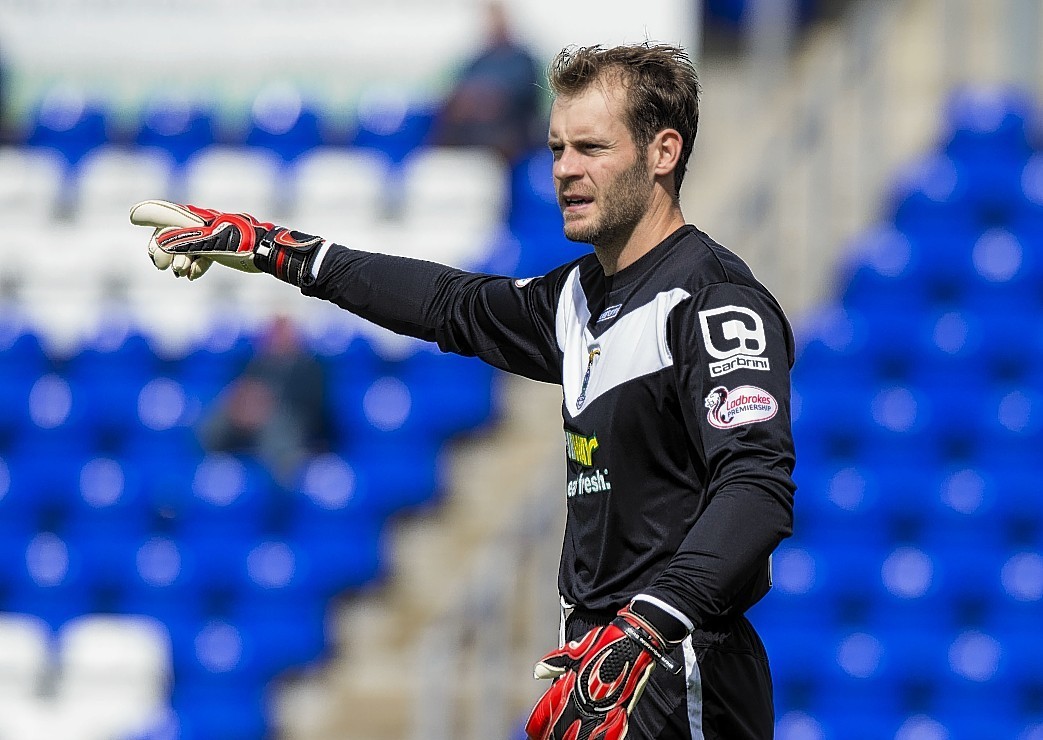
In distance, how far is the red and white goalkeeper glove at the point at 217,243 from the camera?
329 centimetres

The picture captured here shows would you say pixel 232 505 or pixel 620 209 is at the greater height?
pixel 620 209

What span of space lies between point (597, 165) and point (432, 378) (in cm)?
575

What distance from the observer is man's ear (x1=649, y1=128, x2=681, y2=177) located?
294cm

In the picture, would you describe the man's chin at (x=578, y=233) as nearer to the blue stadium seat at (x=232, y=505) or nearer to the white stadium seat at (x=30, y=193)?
the blue stadium seat at (x=232, y=505)

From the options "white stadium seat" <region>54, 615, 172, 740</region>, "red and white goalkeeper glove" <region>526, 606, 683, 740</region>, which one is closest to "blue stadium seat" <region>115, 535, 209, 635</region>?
"white stadium seat" <region>54, 615, 172, 740</region>

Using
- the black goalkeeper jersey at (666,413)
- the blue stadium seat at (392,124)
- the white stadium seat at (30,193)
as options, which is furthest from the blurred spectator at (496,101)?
the black goalkeeper jersey at (666,413)

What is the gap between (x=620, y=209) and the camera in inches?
116

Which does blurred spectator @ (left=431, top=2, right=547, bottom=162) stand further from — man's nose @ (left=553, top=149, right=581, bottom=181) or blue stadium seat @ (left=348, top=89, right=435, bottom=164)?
man's nose @ (left=553, top=149, right=581, bottom=181)

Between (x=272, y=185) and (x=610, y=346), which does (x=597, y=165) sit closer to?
(x=610, y=346)

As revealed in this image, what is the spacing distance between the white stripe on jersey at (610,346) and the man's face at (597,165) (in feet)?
0.59

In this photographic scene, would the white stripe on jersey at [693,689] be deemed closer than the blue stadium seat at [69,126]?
Yes

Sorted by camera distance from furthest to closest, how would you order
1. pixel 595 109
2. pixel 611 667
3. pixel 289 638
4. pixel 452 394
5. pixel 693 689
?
pixel 452 394, pixel 289 638, pixel 595 109, pixel 693 689, pixel 611 667

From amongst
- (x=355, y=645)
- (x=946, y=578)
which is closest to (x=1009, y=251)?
(x=946, y=578)

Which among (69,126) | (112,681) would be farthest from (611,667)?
(69,126)
